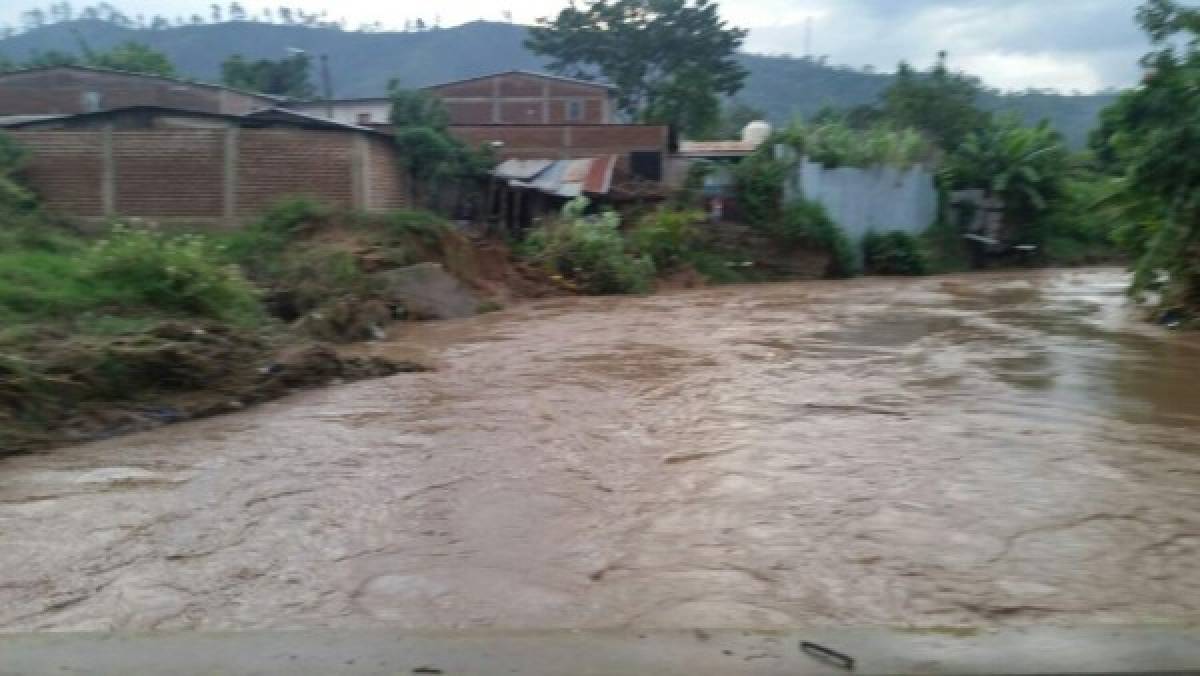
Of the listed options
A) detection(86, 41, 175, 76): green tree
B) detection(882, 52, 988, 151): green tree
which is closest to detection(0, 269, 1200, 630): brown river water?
detection(882, 52, 988, 151): green tree

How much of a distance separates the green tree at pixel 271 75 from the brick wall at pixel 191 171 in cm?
2778

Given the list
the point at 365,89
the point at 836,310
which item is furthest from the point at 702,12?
the point at 365,89

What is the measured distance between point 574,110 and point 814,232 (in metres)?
18.7

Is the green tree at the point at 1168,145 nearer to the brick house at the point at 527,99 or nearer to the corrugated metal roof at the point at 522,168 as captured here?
the corrugated metal roof at the point at 522,168

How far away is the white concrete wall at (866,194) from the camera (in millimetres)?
28719

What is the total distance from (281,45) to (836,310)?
79516mm

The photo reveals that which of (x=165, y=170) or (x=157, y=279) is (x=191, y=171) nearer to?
(x=165, y=170)

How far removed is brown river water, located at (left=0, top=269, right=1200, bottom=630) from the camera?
5066 mm

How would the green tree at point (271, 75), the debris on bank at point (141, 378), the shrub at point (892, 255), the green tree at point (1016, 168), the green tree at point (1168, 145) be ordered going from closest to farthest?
1. the debris on bank at point (141, 378)
2. the green tree at point (1168, 145)
3. the shrub at point (892, 255)
4. the green tree at point (1016, 168)
5. the green tree at point (271, 75)

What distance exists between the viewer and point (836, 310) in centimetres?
1970

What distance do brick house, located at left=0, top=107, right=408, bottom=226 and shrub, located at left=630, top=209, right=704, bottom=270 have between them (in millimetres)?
6653

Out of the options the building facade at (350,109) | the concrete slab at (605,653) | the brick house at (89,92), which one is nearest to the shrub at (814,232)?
the building facade at (350,109)

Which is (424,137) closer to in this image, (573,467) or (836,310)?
(836,310)

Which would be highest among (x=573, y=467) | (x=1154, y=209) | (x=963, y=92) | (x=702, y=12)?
(x=702, y=12)
